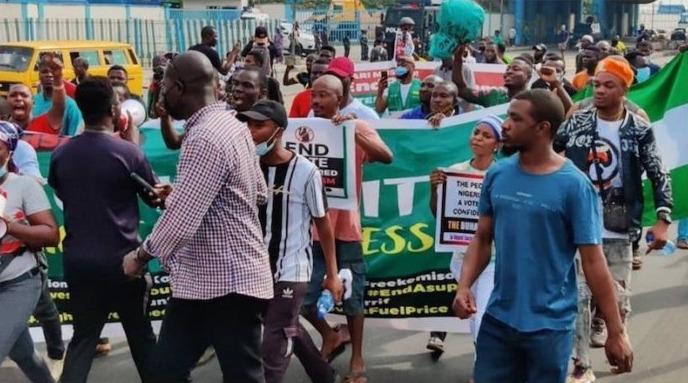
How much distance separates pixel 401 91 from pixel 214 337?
5.53 metres

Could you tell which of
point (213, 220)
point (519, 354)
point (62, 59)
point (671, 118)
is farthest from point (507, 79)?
point (62, 59)

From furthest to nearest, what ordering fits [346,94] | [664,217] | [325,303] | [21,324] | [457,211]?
[346,94]
[457,211]
[664,217]
[325,303]
[21,324]

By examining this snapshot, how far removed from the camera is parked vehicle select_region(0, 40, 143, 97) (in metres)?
19.3

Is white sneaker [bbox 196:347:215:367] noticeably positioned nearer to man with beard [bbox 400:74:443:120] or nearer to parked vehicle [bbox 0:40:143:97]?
man with beard [bbox 400:74:443:120]

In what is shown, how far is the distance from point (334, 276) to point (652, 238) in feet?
5.81

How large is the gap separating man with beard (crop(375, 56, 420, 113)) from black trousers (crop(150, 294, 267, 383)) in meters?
5.17

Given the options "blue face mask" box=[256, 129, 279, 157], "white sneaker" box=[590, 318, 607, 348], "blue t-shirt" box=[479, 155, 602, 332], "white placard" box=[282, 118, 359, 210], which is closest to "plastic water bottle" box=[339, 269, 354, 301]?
"white placard" box=[282, 118, 359, 210]

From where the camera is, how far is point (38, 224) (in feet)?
16.0

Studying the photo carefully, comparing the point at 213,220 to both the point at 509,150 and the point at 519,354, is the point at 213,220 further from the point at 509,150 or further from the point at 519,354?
the point at 519,354

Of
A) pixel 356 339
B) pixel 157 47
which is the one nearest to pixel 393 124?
pixel 356 339

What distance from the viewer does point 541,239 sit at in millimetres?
3896

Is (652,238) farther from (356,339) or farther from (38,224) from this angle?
(38,224)

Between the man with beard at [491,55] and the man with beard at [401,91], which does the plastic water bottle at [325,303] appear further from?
the man with beard at [491,55]

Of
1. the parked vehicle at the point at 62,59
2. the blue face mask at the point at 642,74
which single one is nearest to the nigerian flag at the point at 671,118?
the blue face mask at the point at 642,74
